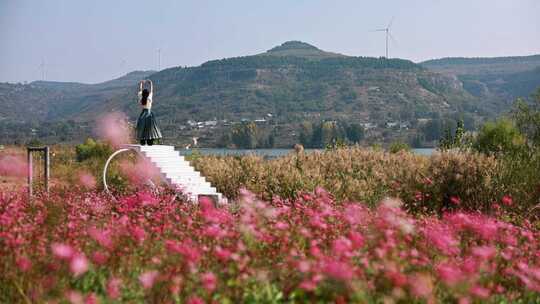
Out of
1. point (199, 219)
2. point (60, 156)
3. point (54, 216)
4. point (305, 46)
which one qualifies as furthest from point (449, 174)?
point (305, 46)

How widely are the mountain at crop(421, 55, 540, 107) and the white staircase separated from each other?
3660 inches

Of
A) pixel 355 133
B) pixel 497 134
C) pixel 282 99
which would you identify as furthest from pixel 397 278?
pixel 282 99

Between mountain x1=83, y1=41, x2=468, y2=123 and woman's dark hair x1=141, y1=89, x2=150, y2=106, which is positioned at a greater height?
mountain x1=83, y1=41, x2=468, y2=123

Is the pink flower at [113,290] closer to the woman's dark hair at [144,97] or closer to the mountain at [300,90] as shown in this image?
the woman's dark hair at [144,97]

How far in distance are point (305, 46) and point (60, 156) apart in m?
133

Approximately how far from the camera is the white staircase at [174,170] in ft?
49.4

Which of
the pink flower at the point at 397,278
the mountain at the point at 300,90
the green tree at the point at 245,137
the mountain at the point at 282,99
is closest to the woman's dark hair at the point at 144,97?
the pink flower at the point at 397,278

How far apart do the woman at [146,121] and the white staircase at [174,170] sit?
0.58 m

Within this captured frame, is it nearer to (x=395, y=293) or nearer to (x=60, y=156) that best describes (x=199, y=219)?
(x=395, y=293)

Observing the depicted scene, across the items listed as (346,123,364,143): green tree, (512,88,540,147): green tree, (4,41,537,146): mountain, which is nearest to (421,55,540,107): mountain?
(4,41,537,146): mountain

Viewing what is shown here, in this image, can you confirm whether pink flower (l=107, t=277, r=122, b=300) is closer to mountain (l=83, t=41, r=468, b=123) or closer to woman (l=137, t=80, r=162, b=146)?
woman (l=137, t=80, r=162, b=146)

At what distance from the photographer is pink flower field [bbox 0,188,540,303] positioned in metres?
4.41

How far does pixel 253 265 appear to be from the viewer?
16.9 feet

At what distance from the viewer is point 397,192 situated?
13.3 meters
